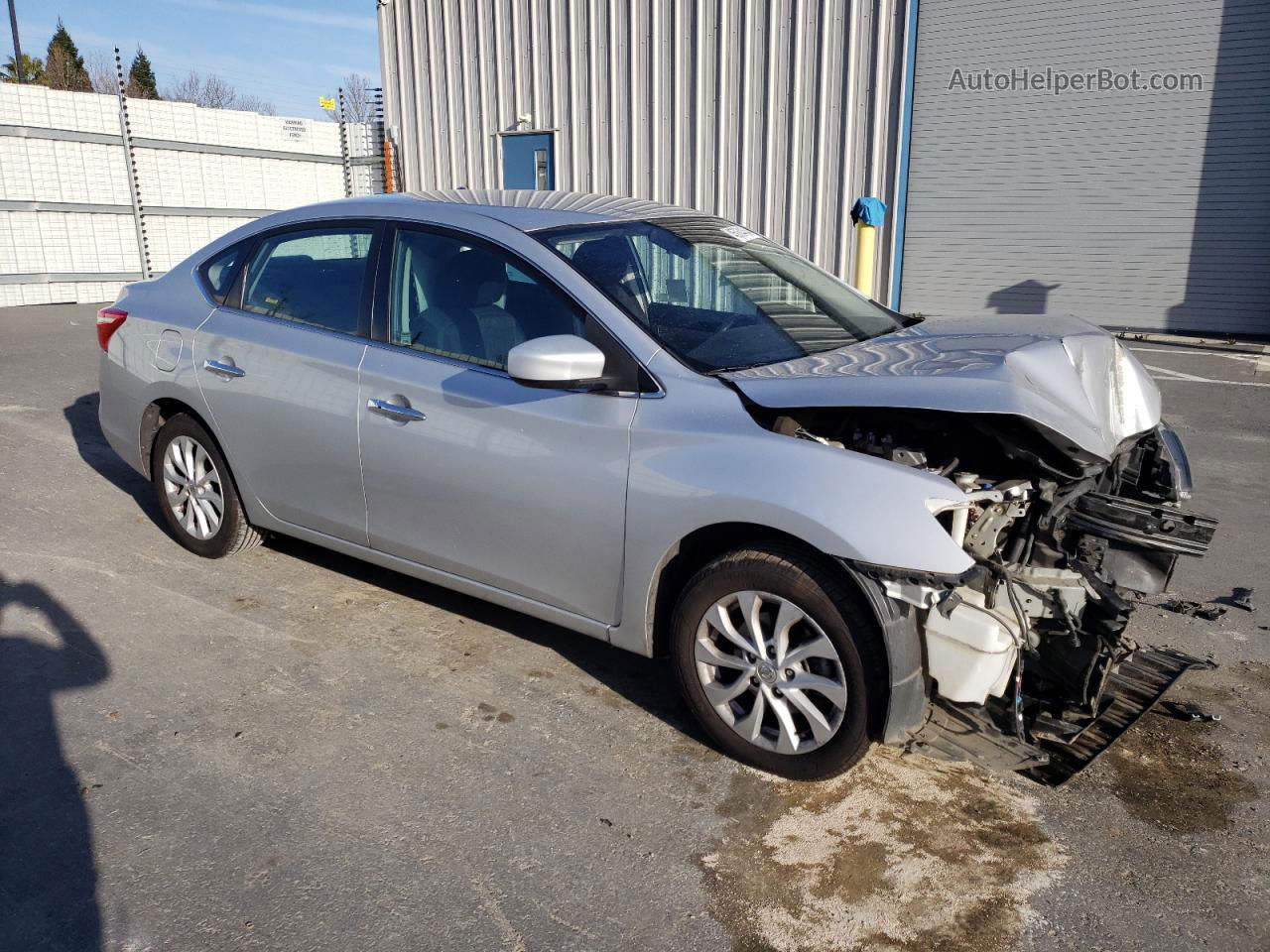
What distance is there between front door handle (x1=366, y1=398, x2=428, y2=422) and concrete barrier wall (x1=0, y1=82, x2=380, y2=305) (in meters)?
13.8

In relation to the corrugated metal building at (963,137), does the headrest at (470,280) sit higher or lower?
lower

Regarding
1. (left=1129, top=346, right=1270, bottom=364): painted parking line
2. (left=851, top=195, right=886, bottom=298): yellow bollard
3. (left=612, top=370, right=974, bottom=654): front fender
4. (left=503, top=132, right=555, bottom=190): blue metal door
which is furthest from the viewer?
(left=503, top=132, right=555, bottom=190): blue metal door

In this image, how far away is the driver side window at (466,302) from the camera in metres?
3.54

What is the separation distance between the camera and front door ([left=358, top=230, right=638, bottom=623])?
3.32 meters

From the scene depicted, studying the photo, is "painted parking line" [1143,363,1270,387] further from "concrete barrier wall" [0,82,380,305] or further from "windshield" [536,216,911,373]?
"concrete barrier wall" [0,82,380,305]

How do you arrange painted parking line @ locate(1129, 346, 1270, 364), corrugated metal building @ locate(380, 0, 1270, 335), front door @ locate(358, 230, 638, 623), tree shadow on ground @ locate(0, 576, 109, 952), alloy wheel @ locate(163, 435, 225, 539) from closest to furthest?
tree shadow on ground @ locate(0, 576, 109, 952) < front door @ locate(358, 230, 638, 623) < alloy wheel @ locate(163, 435, 225, 539) < painted parking line @ locate(1129, 346, 1270, 364) < corrugated metal building @ locate(380, 0, 1270, 335)

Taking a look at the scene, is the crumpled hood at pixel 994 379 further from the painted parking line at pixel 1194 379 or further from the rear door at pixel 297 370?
the painted parking line at pixel 1194 379

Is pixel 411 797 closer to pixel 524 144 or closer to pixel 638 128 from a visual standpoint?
pixel 638 128

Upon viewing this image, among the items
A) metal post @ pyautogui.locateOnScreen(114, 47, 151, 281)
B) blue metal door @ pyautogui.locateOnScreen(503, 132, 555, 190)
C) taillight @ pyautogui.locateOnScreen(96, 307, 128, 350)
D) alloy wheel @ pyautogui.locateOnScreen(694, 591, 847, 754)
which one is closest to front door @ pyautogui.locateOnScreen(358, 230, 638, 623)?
alloy wheel @ pyautogui.locateOnScreen(694, 591, 847, 754)

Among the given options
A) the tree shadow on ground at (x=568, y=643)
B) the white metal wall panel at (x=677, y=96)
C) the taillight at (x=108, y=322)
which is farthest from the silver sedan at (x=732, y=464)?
the white metal wall panel at (x=677, y=96)

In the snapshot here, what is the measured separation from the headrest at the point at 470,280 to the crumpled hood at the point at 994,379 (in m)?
0.99

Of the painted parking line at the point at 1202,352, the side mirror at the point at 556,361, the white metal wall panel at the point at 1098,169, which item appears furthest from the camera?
the white metal wall panel at the point at 1098,169

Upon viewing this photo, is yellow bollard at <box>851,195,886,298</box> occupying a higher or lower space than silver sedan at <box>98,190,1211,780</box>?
higher

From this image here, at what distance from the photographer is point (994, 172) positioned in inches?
518
